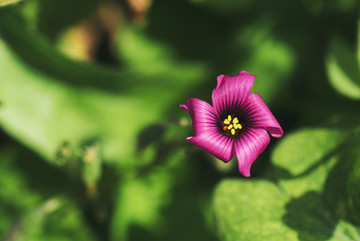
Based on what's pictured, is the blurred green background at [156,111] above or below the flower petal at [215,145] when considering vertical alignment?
above

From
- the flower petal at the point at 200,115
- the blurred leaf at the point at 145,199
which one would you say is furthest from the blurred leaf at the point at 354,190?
the blurred leaf at the point at 145,199

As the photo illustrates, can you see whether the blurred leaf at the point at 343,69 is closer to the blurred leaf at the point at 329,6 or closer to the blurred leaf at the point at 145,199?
the blurred leaf at the point at 329,6

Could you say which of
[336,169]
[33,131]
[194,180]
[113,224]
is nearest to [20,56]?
[33,131]

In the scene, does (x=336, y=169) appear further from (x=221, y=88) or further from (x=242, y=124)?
(x=221, y=88)

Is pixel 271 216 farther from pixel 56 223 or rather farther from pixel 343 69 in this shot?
pixel 56 223

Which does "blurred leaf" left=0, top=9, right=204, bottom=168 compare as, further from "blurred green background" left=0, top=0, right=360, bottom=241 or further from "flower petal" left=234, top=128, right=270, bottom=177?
"flower petal" left=234, top=128, right=270, bottom=177

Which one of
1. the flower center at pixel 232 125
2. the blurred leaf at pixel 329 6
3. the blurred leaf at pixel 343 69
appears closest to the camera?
the flower center at pixel 232 125

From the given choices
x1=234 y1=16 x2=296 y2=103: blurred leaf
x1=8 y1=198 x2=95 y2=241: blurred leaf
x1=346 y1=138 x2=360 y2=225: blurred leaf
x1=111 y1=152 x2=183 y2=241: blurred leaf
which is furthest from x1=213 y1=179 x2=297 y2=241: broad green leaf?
x1=8 y1=198 x2=95 y2=241: blurred leaf
